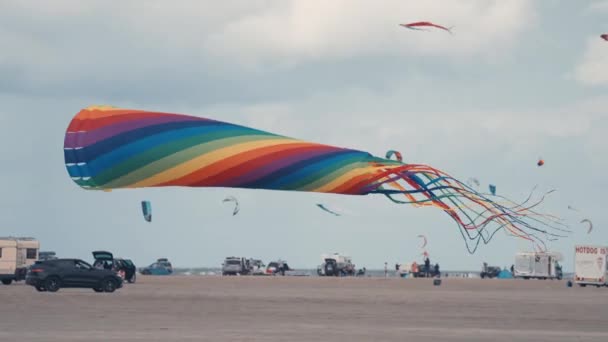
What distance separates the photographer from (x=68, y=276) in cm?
5244

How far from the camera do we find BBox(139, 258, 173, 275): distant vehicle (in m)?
118

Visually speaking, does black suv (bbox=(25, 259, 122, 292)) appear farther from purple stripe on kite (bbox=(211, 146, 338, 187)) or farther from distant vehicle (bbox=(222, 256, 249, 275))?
distant vehicle (bbox=(222, 256, 249, 275))

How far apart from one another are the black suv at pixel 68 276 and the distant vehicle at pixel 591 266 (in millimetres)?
39264

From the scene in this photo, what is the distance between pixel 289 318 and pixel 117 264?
38.1m

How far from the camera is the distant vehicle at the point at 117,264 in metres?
67.9

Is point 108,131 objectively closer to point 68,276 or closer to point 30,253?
point 68,276

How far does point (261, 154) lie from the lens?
4094 centimetres

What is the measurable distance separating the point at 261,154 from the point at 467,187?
28.2 feet

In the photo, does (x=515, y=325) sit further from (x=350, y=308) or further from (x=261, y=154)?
(x=261, y=154)

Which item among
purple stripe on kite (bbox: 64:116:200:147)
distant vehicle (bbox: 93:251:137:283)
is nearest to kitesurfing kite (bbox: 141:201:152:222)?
distant vehicle (bbox: 93:251:137:283)

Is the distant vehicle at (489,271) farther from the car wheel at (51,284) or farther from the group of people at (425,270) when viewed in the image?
the car wheel at (51,284)

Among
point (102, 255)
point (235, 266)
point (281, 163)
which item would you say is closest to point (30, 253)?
point (102, 255)

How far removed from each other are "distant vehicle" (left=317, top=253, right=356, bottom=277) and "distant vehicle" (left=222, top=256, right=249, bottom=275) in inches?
312

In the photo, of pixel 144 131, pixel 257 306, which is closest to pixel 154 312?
Answer: pixel 257 306
